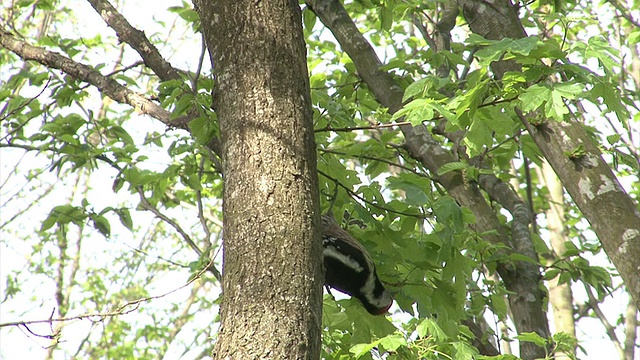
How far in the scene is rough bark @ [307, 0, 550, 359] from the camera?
4.03 metres

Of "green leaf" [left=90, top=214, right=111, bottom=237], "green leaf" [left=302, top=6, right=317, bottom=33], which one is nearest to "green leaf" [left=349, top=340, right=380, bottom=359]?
"green leaf" [left=90, top=214, right=111, bottom=237]

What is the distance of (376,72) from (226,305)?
266 centimetres

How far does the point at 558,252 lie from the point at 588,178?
4114mm

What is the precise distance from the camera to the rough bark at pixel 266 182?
1760 mm

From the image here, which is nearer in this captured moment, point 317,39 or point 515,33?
point 515,33

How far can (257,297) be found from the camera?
178cm

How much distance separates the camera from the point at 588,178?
10.1ft

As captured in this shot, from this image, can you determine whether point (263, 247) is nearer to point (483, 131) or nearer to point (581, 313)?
point (483, 131)

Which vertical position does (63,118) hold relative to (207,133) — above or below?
above

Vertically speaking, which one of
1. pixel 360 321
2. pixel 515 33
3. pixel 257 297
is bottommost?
pixel 257 297

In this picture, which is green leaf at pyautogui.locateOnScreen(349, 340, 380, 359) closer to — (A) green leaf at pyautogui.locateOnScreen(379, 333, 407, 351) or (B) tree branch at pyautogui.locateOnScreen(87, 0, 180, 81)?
(A) green leaf at pyautogui.locateOnScreen(379, 333, 407, 351)

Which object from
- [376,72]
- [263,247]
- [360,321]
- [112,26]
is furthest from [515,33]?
[263,247]

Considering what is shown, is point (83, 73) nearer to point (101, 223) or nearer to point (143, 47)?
point (143, 47)

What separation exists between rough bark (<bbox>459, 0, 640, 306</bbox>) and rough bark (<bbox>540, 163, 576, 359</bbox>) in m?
2.64
